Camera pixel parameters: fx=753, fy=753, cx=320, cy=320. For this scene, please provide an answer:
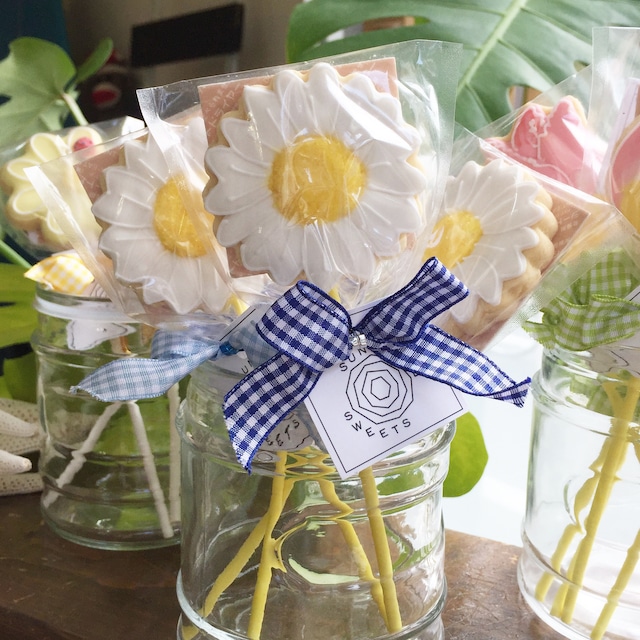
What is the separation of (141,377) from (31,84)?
63 centimetres

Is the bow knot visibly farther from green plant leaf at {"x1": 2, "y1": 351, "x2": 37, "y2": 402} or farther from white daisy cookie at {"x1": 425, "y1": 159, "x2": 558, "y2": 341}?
green plant leaf at {"x1": 2, "y1": 351, "x2": 37, "y2": 402}

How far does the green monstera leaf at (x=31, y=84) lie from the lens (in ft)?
3.04

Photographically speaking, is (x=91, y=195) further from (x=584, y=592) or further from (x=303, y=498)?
(x=584, y=592)

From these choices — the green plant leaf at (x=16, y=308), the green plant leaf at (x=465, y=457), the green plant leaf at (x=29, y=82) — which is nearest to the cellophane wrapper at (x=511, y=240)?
the green plant leaf at (x=465, y=457)

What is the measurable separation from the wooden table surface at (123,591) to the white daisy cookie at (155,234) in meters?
0.29

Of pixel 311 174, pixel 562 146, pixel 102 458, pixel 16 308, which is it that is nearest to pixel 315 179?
pixel 311 174

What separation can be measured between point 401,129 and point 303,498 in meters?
0.26

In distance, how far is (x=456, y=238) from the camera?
490 mm

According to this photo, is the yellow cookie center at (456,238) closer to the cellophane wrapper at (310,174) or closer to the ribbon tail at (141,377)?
the cellophane wrapper at (310,174)

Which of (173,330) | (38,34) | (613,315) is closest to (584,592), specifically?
(613,315)

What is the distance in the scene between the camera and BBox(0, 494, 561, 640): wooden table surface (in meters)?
0.60

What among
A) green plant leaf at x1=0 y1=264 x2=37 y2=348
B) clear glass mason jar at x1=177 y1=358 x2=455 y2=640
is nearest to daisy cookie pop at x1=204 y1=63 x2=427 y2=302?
clear glass mason jar at x1=177 y1=358 x2=455 y2=640

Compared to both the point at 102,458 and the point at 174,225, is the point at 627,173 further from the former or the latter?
the point at 102,458

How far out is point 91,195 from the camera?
0.50 m
